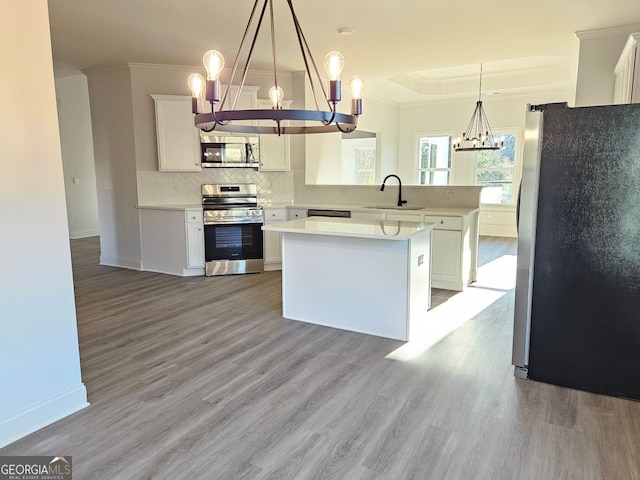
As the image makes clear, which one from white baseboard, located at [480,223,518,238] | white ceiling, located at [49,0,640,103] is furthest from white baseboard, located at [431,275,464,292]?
white baseboard, located at [480,223,518,238]

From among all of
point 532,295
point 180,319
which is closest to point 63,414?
point 180,319

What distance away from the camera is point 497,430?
2.21 metres

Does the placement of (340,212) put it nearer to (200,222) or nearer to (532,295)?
(200,222)

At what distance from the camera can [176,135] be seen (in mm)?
5504

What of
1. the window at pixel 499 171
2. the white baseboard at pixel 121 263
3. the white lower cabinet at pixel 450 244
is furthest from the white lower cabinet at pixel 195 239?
the window at pixel 499 171

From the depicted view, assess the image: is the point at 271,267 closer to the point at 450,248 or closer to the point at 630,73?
the point at 450,248

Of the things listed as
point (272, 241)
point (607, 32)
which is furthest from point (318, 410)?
point (607, 32)

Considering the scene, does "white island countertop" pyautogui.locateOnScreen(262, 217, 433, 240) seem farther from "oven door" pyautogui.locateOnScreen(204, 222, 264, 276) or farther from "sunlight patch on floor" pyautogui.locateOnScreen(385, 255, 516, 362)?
"oven door" pyautogui.locateOnScreen(204, 222, 264, 276)

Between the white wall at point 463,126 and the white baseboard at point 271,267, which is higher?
the white wall at point 463,126

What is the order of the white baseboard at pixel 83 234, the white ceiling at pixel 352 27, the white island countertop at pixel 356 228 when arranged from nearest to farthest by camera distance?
the white island countertop at pixel 356 228 → the white ceiling at pixel 352 27 → the white baseboard at pixel 83 234

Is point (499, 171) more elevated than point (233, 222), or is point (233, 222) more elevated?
point (499, 171)

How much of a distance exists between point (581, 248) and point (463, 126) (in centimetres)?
712

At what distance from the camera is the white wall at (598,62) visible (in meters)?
4.26

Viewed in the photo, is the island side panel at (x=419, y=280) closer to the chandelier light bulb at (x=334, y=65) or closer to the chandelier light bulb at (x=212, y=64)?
the chandelier light bulb at (x=334, y=65)
